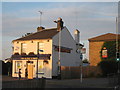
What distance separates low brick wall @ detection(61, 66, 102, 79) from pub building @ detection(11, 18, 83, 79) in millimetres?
1361

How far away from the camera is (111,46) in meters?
54.8

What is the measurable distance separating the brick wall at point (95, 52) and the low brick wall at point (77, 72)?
14.7 m

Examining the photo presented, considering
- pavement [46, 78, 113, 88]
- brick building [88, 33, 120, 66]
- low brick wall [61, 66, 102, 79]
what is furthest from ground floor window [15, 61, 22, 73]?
brick building [88, 33, 120, 66]

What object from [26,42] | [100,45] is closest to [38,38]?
[26,42]

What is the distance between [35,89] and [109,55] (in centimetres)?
3943

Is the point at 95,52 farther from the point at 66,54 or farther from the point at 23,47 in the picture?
the point at 23,47

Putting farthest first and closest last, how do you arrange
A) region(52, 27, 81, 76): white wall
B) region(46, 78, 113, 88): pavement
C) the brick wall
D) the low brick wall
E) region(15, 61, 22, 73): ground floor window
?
the brick wall → region(15, 61, 22, 73): ground floor window → the low brick wall → region(52, 27, 81, 76): white wall → region(46, 78, 113, 88): pavement

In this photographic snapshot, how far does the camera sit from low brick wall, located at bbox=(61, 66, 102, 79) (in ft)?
128

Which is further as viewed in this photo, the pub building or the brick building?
the brick building

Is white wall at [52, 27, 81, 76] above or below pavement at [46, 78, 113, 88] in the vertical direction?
above

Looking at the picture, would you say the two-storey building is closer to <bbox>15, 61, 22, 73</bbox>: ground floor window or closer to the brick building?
<bbox>15, 61, 22, 73</bbox>: ground floor window

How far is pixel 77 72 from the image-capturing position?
42.0 meters

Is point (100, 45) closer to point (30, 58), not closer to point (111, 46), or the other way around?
point (111, 46)

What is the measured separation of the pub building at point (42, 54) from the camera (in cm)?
3747
